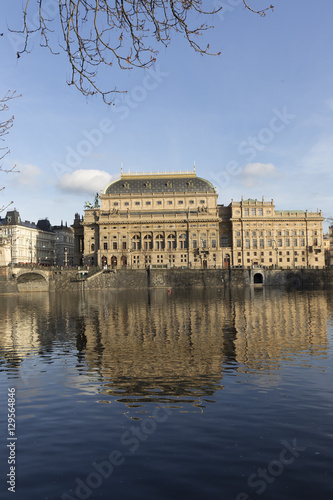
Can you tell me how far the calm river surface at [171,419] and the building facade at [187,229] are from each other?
118 metres

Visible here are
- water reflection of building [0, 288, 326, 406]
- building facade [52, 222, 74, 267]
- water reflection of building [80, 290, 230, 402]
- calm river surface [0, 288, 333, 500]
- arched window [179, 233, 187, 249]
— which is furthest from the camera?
building facade [52, 222, 74, 267]

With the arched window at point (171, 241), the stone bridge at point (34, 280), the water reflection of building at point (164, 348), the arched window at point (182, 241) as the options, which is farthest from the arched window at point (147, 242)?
the water reflection of building at point (164, 348)

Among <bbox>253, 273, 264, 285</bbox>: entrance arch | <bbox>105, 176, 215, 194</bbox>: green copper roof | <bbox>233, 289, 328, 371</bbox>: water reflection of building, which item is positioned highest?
<bbox>105, 176, 215, 194</bbox>: green copper roof

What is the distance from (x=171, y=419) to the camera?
1341 cm

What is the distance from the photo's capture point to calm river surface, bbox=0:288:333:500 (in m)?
9.55

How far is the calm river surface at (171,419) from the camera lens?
955 centimetres

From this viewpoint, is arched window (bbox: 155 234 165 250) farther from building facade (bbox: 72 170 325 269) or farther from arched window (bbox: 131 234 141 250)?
arched window (bbox: 131 234 141 250)

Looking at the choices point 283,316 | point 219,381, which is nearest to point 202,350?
point 219,381

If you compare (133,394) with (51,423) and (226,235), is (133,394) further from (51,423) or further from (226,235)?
(226,235)

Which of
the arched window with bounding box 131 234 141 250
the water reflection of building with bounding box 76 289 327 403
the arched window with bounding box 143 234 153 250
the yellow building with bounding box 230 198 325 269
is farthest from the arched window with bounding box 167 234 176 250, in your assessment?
the water reflection of building with bounding box 76 289 327 403

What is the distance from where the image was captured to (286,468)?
32.9 ft

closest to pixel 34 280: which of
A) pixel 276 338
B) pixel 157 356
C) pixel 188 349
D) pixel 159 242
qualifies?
pixel 159 242

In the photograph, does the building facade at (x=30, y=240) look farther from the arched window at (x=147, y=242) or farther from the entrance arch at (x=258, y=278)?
the entrance arch at (x=258, y=278)

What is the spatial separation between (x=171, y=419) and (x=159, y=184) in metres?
143
